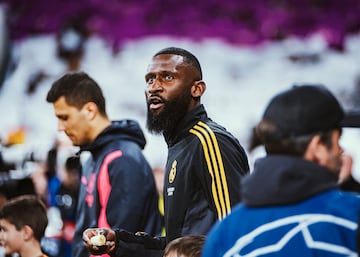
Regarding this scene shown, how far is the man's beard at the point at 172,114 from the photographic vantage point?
14.0ft

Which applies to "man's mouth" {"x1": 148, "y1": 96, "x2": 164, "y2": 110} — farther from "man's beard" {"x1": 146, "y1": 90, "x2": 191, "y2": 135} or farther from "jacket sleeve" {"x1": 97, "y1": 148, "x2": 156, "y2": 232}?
"jacket sleeve" {"x1": 97, "y1": 148, "x2": 156, "y2": 232}

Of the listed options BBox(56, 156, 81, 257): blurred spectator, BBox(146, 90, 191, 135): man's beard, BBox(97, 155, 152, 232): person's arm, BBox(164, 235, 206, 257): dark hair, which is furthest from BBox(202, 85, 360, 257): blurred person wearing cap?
BBox(56, 156, 81, 257): blurred spectator

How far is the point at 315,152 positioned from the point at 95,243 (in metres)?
1.39

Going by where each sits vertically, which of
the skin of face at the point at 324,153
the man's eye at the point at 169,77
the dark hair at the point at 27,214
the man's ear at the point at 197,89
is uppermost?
the man's eye at the point at 169,77

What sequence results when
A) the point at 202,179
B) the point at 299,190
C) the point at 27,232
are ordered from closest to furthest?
the point at 299,190 < the point at 202,179 < the point at 27,232

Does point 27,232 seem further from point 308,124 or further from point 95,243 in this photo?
point 308,124

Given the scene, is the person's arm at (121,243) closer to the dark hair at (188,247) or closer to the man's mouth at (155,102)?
the dark hair at (188,247)

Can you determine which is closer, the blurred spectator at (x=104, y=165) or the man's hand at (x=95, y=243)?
the man's hand at (x=95, y=243)

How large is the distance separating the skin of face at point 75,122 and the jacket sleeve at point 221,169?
138 cm

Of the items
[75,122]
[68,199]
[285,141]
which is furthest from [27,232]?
[285,141]

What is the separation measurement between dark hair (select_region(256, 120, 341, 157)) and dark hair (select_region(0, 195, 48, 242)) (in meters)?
3.23

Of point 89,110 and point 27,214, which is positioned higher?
point 89,110

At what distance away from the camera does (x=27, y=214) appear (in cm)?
588

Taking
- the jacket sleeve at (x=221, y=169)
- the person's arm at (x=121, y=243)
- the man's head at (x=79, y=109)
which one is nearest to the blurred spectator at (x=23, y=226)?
the man's head at (x=79, y=109)
